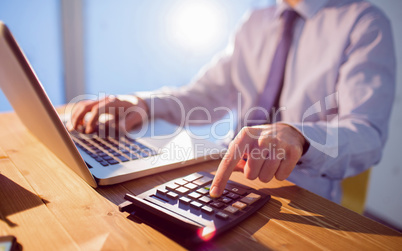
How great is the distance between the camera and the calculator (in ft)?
1.17

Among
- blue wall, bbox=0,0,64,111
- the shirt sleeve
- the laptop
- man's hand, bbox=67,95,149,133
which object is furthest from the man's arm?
blue wall, bbox=0,0,64,111

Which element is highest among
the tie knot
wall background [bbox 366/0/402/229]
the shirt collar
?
the shirt collar

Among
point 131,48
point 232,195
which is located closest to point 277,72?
point 232,195

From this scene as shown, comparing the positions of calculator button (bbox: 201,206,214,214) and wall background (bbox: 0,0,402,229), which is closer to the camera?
calculator button (bbox: 201,206,214,214)

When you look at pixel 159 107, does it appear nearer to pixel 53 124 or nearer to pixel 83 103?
pixel 83 103

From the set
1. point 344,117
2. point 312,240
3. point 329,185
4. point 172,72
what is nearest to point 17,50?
point 312,240

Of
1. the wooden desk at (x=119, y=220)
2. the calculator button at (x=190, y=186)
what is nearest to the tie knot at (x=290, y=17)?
the wooden desk at (x=119, y=220)

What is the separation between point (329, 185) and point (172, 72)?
1435 mm

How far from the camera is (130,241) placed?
35 cm

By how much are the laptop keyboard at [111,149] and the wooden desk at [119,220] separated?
6 cm

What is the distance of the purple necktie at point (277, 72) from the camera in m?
1.03

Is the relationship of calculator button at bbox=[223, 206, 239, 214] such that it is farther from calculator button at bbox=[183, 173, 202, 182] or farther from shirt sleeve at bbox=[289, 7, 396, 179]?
shirt sleeve at bbox=[289, 7, 396, 179]

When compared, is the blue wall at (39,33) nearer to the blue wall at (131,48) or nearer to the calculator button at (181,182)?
the blue wall at (131,48)

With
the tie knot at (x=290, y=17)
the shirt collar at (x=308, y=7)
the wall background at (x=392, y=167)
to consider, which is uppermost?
the shirt collar at (x=308, y=7)
